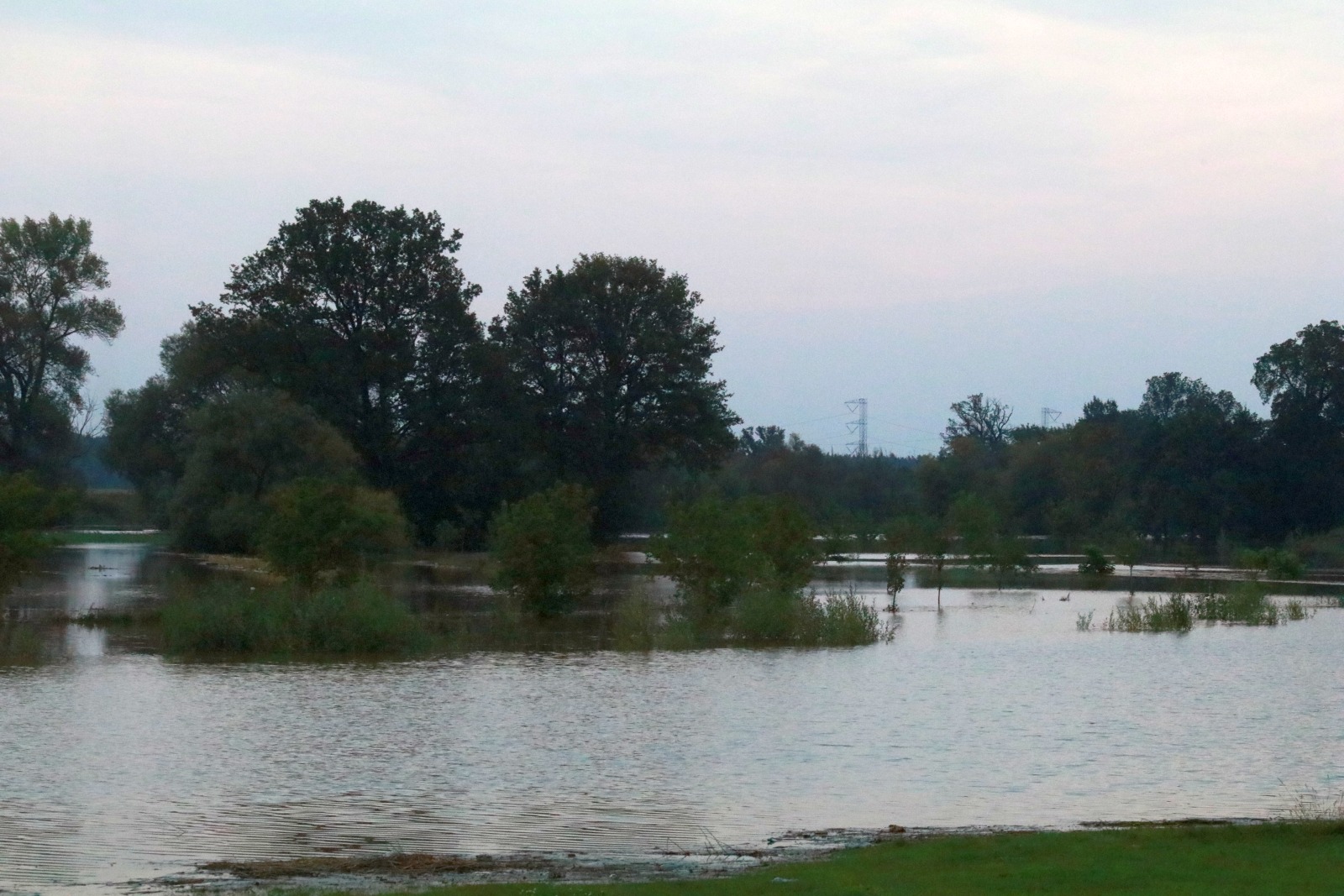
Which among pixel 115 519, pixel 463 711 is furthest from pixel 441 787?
pixel 115 519

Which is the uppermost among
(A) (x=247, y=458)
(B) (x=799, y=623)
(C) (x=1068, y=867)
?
(A) (x=247, y=458)

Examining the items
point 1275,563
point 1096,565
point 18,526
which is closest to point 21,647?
point 18,526

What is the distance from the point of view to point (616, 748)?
715 inches

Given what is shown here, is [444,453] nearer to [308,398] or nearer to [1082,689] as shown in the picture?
[308,398]

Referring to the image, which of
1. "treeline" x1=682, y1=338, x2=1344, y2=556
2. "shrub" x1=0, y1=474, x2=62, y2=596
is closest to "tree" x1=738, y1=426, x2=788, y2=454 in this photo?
"treeline" x1=682, y1=338, x2=1344, y2=556

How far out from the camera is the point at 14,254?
58250 mm

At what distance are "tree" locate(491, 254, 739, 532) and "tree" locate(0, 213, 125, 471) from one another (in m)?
19.7

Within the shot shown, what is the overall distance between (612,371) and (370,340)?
43.7 ft

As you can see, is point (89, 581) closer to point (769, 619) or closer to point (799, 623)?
point (769, 619)

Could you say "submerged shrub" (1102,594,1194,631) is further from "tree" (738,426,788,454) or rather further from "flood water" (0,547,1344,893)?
"tree" (738,426,788,454)

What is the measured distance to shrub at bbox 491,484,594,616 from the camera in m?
34.5

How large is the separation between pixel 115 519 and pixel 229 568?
6183cm

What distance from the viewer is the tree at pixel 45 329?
191 feet

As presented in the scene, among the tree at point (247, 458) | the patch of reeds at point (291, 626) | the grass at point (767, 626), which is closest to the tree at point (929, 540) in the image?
the grass at point (767, 626)
